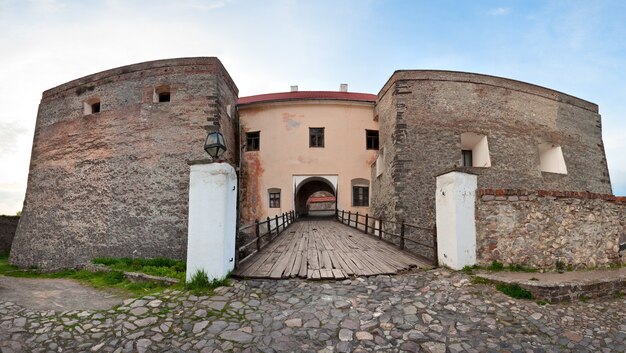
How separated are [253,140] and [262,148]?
2.48ft

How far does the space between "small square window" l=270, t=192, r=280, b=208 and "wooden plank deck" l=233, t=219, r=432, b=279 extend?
7.56m

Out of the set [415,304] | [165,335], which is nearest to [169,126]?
[165,335]

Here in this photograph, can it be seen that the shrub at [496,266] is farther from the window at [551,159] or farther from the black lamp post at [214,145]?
the window at [551,159]

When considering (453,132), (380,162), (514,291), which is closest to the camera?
(514,291)

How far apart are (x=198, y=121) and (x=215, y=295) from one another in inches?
367

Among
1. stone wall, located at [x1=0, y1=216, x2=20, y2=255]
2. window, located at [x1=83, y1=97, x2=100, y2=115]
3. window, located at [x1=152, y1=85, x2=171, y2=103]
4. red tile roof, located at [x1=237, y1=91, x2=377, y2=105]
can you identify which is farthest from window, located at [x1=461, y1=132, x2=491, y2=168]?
stone wall, located at [x1=0, y1=216, x2=20, y2=255]

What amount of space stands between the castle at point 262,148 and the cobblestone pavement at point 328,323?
7709mm

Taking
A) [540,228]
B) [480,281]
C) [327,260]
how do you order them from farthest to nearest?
[327,260] → [540,228] → [480,281]

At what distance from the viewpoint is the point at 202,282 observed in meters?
4.54

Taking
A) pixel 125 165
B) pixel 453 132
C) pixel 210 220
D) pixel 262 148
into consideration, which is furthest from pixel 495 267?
pixel 262 148

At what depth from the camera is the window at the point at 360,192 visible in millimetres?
16109

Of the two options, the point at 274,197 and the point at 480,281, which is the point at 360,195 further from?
the point at 480,281

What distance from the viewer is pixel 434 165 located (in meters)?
12.8

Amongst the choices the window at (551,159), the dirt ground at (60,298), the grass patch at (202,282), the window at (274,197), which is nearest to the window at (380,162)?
the window at (274,197)
